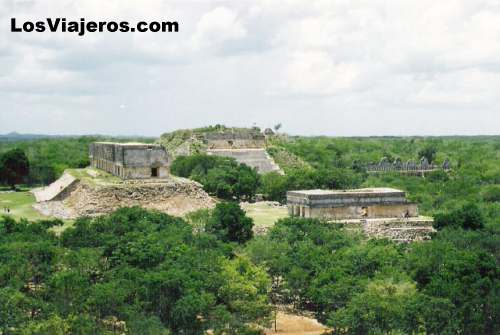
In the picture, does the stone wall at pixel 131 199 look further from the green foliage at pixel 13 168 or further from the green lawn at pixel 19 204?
the green foliage at pixel 13 168

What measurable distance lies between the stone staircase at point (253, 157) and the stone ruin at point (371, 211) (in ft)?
77.7

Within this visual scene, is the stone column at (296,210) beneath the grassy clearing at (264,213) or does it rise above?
above

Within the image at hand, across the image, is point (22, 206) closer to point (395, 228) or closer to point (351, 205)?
point (351, 205)

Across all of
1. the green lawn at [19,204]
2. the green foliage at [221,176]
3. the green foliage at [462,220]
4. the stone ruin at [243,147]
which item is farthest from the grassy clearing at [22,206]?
the stone ruin at [243,147]

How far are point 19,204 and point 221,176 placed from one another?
1210 cm

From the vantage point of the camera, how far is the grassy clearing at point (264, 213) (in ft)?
109

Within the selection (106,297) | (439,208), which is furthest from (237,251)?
(439,208)

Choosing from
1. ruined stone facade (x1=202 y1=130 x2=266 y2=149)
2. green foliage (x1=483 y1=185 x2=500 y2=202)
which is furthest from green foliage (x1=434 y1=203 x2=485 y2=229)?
ruined stone facade (x1=202 y1=130 x2=266 y2=149)

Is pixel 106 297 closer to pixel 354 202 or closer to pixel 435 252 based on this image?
pixel 435 252

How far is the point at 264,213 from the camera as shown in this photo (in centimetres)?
3656

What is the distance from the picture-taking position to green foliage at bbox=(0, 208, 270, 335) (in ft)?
62.1

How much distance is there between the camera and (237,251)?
28.2 m

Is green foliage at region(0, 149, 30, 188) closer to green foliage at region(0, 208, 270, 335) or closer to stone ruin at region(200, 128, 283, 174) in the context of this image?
stone ruin at region(200, 128, 283, 174)

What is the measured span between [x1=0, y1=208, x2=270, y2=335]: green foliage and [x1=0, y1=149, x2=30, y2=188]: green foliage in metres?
26.7
